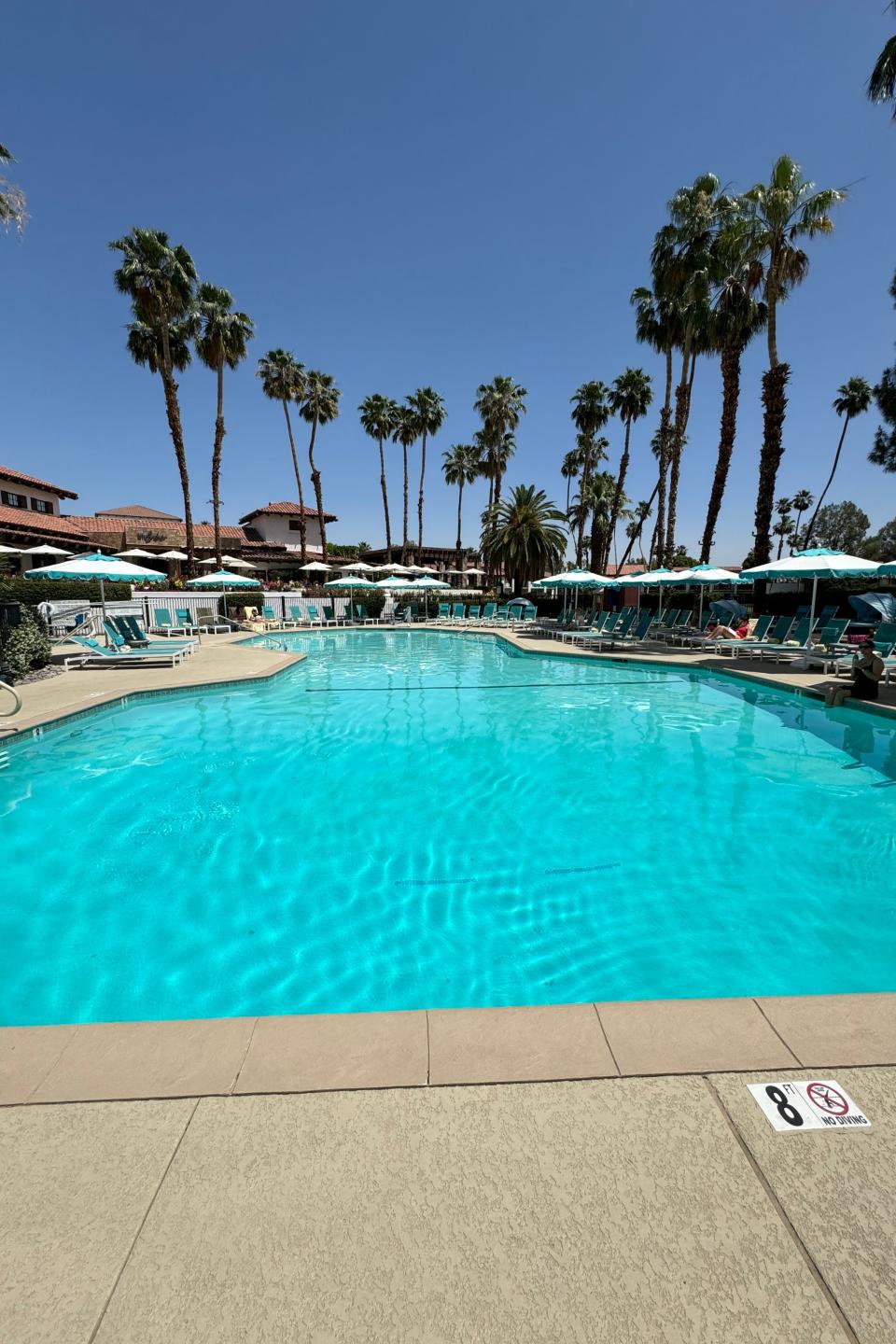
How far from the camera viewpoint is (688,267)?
25.2 metres

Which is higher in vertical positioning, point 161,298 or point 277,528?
point 161,298

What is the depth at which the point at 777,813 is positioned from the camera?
618cm

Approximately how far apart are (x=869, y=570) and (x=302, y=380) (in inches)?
1610

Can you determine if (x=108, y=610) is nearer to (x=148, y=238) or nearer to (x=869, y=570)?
(x=148, y=238)

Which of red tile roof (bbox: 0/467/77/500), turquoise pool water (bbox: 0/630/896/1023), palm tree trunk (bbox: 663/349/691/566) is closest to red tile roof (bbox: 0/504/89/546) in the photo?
red tile roof (bbox: 0/467/77/500)

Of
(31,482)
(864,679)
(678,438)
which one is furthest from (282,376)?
(864,679)

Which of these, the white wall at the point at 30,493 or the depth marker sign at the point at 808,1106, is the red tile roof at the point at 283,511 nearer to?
the white wall at the point at 30,493

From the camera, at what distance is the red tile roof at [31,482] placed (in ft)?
111

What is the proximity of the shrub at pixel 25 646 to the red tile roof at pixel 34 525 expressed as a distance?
20177 millimetres

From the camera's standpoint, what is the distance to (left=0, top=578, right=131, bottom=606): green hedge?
60.1ft

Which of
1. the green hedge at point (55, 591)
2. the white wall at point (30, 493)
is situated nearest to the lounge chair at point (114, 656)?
the green hedge at point (55, 591)

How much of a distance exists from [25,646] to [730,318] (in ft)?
90.1

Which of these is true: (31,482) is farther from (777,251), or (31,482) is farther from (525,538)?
(777,251)

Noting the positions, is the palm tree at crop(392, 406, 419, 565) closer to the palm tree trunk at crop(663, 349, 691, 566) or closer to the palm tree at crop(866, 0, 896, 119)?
the palm tree trunk at crop(663, 349, 691, 566)
